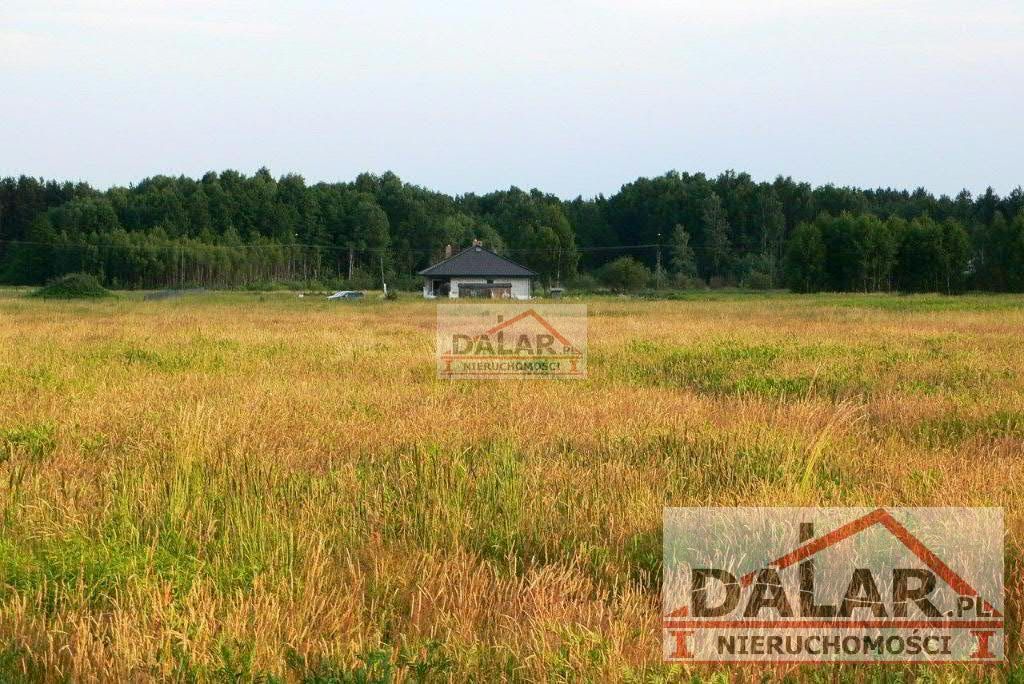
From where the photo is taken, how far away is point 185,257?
106250 mm

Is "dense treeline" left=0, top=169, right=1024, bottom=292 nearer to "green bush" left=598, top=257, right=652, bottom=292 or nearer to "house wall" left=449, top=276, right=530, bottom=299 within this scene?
"green bush" left=598, top=257, right=652, bottom=292

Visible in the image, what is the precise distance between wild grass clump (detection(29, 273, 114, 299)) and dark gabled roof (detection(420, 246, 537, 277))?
29513 millimetres

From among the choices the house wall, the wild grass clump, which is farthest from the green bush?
the wild grass clump

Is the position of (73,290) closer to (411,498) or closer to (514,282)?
(514,282)

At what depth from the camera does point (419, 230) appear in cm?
12175

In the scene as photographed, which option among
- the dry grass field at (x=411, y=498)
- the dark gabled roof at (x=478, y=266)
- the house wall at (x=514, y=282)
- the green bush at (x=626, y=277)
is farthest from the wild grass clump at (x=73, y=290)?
the dry grass field at (x=411, y=498)

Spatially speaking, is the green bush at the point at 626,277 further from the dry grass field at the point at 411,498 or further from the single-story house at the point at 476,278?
the dry grass field at the point at 411,498

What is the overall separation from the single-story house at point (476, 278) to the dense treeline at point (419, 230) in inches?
376

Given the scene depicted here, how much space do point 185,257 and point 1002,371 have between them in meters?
103

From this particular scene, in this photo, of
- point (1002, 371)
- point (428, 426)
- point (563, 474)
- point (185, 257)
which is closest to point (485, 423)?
point (428, 426)

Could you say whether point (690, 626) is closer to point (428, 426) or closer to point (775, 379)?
point (428, 426)

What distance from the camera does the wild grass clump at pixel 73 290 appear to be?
58.2 meters

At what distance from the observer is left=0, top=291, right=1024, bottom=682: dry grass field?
4215mm

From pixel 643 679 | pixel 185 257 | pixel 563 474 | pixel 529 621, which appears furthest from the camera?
pixel 185 257
